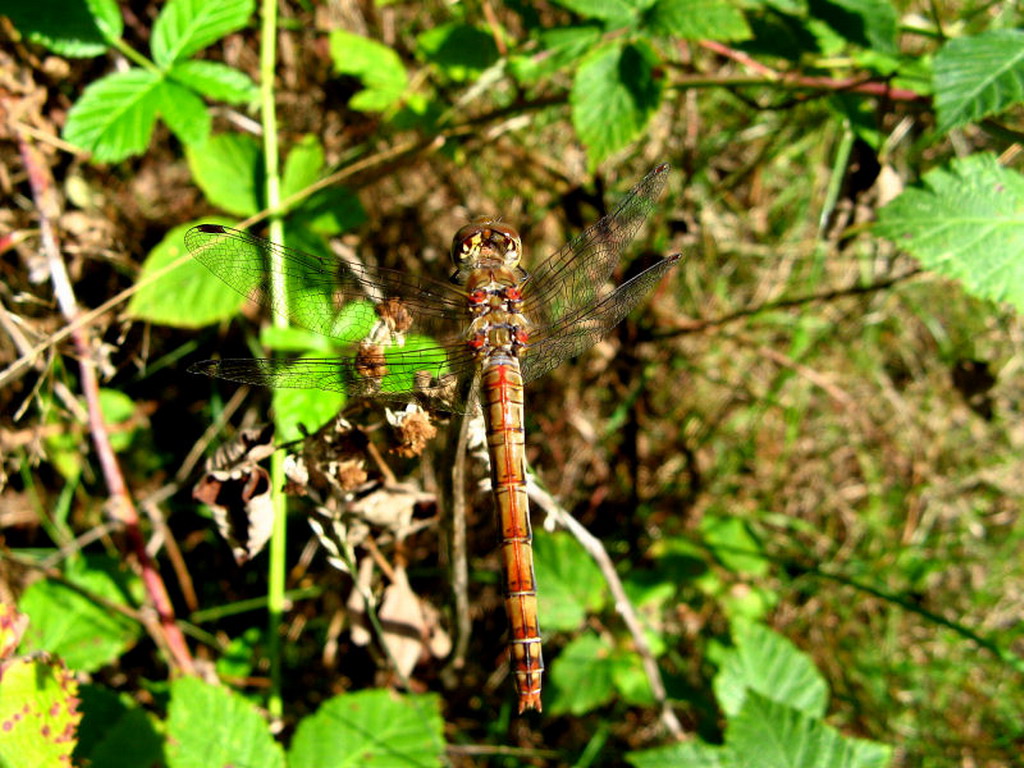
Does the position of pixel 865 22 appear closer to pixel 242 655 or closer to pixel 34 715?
pixel 34 715

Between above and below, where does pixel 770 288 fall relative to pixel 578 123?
above

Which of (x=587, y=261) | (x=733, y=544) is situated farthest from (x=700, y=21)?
(x=733, y=544)

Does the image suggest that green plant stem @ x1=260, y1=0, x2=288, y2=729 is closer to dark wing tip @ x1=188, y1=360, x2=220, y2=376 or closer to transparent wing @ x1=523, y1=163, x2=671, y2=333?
dark wing tip @ x1=188, y1=360, x2=220, y2=376

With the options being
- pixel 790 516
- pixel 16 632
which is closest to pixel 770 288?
pixel 790 516

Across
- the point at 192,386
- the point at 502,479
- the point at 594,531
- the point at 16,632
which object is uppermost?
the point at 192,386

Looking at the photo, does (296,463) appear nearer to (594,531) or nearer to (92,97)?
(92,97)

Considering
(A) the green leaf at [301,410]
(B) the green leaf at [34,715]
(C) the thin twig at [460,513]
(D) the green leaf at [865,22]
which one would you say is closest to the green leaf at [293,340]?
(A) the green leaf at [301,410]
